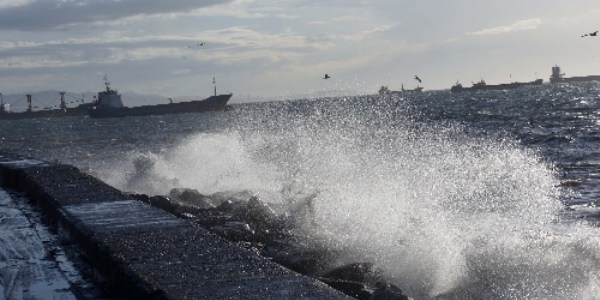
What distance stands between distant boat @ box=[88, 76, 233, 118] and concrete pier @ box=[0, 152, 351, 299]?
103 metres

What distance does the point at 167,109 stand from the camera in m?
115

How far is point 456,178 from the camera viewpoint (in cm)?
1552

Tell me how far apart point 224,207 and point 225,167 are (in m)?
9.12

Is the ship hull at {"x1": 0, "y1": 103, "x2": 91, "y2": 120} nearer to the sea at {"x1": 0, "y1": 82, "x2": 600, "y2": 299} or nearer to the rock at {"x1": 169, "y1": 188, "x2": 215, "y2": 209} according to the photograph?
the sea at {"x1": 0, "y1": 82, "x2": 600, "y2": 299}

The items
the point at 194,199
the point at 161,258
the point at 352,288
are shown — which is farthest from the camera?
the point at 194,199

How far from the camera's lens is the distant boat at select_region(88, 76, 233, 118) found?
351 ft

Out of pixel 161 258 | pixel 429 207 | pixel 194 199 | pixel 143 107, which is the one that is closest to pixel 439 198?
pixel 429 207

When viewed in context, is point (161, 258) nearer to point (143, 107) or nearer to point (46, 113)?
point (143, 107)

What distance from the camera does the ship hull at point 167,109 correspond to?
10700 centimetres

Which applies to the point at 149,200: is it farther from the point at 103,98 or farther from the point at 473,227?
the point at 103,98

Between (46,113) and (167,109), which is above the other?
(167,109)

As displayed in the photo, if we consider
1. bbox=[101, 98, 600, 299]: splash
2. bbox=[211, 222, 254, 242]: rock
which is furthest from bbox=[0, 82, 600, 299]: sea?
bbox=[211, 222, 254, 242]: rock

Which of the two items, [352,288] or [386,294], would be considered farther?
[352,288]

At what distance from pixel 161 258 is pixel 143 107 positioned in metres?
108
